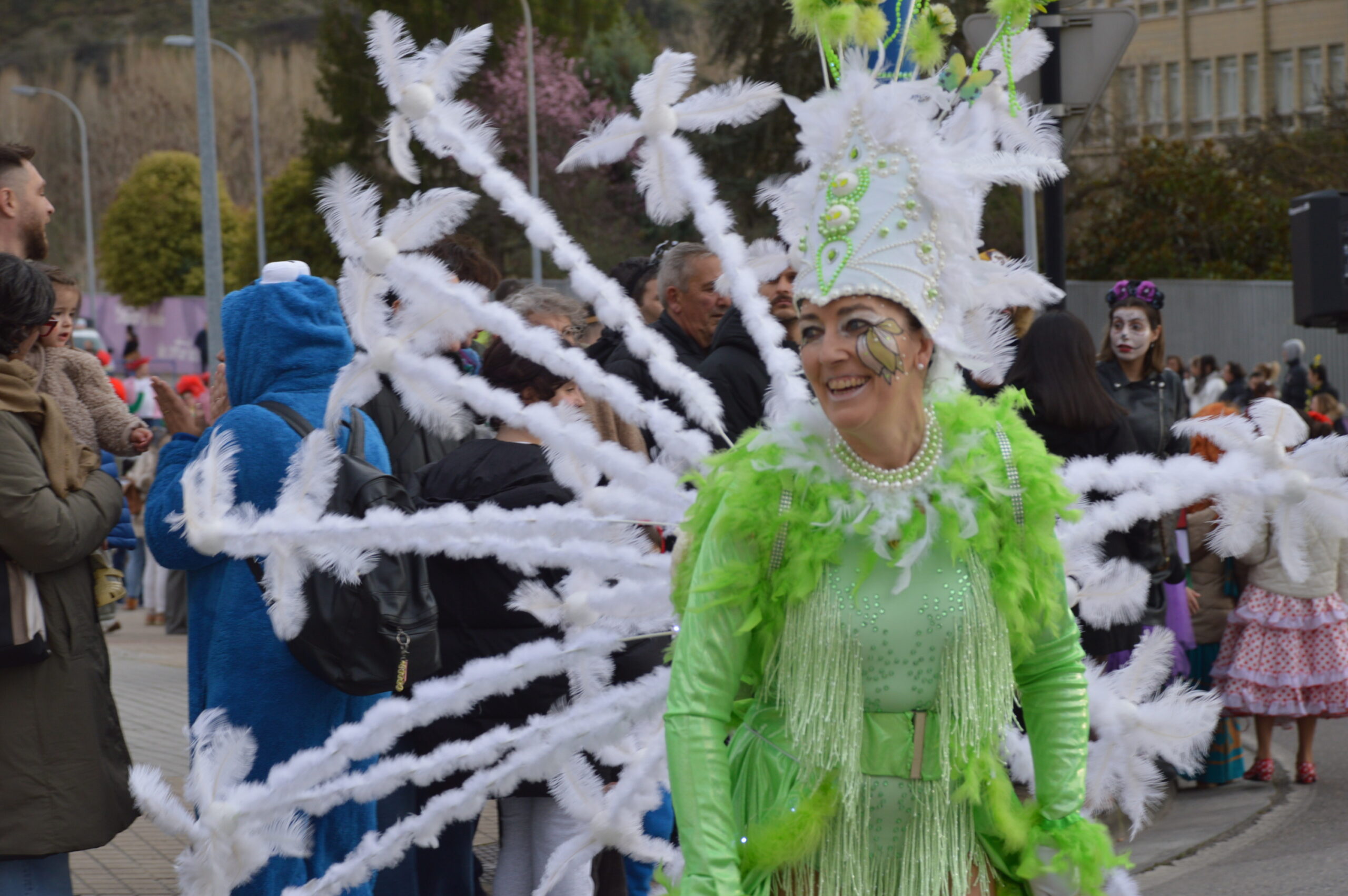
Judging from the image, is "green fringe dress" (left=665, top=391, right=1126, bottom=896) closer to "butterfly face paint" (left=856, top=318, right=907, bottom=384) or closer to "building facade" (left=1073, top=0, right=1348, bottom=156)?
"butterfly face paint" (left=856, top=318, right=907, bottom=384)

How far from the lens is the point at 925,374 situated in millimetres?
2607

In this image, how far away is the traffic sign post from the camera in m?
6.37

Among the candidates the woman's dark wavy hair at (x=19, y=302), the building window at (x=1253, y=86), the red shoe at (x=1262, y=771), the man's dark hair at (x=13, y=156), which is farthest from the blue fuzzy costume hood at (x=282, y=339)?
the building window at (x=1253, y=86)

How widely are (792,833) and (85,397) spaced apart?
269 centimetres

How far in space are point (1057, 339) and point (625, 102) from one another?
34302 millimetres

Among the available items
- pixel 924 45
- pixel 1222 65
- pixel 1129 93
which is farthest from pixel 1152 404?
pixel 1129 93

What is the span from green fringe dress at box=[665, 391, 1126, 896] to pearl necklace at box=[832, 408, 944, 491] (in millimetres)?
16

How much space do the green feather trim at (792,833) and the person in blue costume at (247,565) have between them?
165cm

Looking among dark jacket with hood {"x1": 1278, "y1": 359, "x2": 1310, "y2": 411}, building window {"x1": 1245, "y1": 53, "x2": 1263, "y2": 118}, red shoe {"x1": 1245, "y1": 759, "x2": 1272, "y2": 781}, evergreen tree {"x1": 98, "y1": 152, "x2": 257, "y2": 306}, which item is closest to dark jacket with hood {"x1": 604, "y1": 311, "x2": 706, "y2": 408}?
red shoe {"x1": 1245, "y1": 759, "x2": 1272, "y2": 781}

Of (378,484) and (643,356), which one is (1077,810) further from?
(378,484)

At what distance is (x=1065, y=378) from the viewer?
5422 millimetres

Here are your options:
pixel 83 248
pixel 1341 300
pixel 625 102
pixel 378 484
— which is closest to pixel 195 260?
pixel 625 102

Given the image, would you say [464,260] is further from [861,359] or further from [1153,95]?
[1153,95]

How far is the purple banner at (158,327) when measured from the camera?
132 feet
